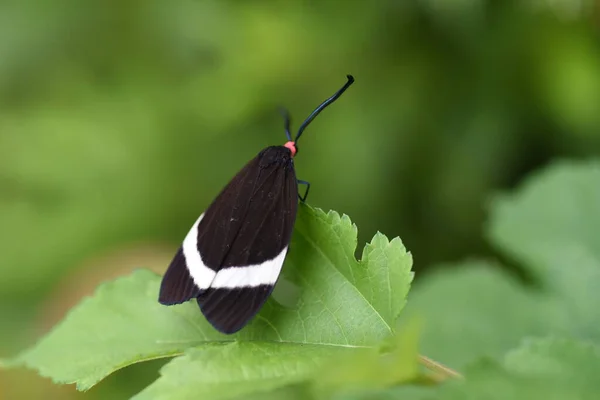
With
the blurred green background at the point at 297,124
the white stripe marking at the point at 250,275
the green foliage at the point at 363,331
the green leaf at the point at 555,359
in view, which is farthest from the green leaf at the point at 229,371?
the blurred green background at the point at 297,124

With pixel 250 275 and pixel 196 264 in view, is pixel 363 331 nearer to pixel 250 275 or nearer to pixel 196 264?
pixel 250 275

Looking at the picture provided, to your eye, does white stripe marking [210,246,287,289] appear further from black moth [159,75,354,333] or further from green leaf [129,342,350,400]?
green leaf [129,342,350,400]

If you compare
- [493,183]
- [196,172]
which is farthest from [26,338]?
[493,183]

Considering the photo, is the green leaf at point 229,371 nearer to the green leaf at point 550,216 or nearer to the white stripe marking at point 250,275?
the white stripe marking at point 250,275

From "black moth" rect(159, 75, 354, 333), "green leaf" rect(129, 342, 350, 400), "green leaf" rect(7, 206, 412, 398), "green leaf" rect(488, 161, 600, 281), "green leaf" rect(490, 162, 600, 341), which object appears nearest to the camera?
"green leaf" rect(129, 342, 350, 400)

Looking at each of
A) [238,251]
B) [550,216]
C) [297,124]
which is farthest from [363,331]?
[297,124]

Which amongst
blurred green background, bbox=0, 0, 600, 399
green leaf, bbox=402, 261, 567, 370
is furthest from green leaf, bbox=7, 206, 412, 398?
blurred green background, bbox=0, 0, 600, 399
